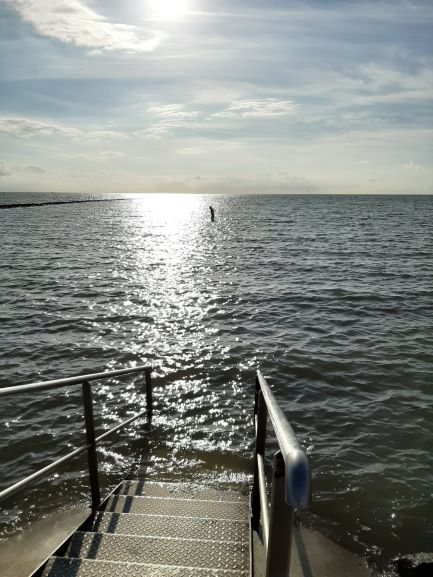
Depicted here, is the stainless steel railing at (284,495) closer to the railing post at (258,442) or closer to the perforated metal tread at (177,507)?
the railing post at (258,442)

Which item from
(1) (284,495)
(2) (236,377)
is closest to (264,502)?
(1) (284,495)

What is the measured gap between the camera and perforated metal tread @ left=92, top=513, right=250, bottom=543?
3.81m

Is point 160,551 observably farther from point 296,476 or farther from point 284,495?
point 296,476

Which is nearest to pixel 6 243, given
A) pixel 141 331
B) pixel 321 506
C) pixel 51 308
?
pixel 51 308

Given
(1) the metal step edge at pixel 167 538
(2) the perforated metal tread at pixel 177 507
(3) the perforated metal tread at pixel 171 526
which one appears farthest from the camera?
(2) the perforated metal tread at pixel 177 507

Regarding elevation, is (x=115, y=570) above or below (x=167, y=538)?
above

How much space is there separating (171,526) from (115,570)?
920 millimetres

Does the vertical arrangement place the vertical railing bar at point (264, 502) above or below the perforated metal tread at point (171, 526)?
above

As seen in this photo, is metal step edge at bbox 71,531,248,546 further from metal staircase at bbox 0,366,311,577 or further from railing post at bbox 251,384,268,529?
railing post at bbox 251,384,268,529

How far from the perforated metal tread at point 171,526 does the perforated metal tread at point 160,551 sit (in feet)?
0.72

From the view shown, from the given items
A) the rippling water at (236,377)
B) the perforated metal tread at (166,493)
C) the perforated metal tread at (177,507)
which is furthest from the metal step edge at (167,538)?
the rippling water at (236,377)

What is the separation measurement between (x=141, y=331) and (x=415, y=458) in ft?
26.8

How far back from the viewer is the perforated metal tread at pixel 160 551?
3338 millimetres

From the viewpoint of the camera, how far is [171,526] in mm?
3955
